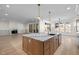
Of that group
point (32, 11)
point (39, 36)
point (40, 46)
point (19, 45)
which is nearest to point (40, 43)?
point (40, 46)

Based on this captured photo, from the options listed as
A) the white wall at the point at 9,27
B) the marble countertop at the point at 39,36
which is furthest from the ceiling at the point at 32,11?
the marble countertop at the point at 39,36

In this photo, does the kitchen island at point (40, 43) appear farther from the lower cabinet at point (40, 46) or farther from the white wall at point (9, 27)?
the white wall at point (9, 27)

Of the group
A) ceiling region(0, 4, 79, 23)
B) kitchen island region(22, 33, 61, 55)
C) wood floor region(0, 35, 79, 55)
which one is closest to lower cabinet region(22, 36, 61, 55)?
kitchen island region(22, 33, 61, 55)

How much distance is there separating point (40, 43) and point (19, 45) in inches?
19.1

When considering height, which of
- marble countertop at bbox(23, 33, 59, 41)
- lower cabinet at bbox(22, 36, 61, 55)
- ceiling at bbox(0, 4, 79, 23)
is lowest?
lower cabinet at bbox(22, 36, 61, 55)

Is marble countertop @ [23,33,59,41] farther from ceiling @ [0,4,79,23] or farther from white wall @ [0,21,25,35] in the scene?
ceiling @ [0,4,79,23]

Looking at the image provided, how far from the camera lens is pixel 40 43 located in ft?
7.41

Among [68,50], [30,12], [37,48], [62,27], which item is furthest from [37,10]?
[68,50]

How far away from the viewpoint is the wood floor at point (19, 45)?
2.22 m

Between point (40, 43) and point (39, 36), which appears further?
point (39, 36)

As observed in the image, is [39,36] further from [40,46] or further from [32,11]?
[32,11]

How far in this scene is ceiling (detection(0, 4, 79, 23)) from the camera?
7.36 ft

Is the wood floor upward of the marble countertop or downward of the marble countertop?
downward
